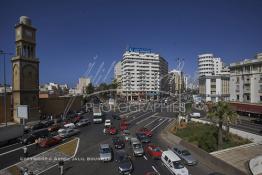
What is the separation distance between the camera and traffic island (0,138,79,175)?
89.2ft

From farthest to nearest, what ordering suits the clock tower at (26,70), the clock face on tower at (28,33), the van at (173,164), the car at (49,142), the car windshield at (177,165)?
the clock face on tower at (28,33), the clock tower at (26,70), the car at (49,142), the car windshield at (177,165), the van at (173,164)

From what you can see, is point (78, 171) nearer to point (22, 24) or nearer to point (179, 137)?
point (179, 137)

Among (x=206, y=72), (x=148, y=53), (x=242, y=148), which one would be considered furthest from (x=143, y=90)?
(x=242, y=148)

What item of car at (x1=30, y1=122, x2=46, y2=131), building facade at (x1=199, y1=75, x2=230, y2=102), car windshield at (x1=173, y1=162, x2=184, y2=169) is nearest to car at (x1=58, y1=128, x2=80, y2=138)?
→ car at (x1=30, y1=122, x2=46, y2=131)

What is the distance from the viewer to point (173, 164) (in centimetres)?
2555

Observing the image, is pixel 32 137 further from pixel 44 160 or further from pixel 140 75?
pixel 140 75

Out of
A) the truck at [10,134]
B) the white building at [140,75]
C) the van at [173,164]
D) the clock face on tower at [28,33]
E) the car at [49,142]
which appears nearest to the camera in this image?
the van at [173,164]

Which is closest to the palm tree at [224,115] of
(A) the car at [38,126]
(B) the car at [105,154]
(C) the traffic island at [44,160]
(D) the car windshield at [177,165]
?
(D) the car windshield at [177,165]

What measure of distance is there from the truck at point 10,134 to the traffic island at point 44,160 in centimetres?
932

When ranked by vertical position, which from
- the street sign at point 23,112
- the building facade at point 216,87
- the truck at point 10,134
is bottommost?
the truck at point 10,134

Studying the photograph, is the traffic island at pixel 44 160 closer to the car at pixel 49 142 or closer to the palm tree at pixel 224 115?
the car at pixel 49 142

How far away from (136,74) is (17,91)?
11446 cm

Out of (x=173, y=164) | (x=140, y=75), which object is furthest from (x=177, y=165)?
(x=140, y=75)

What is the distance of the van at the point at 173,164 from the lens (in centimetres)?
2453
